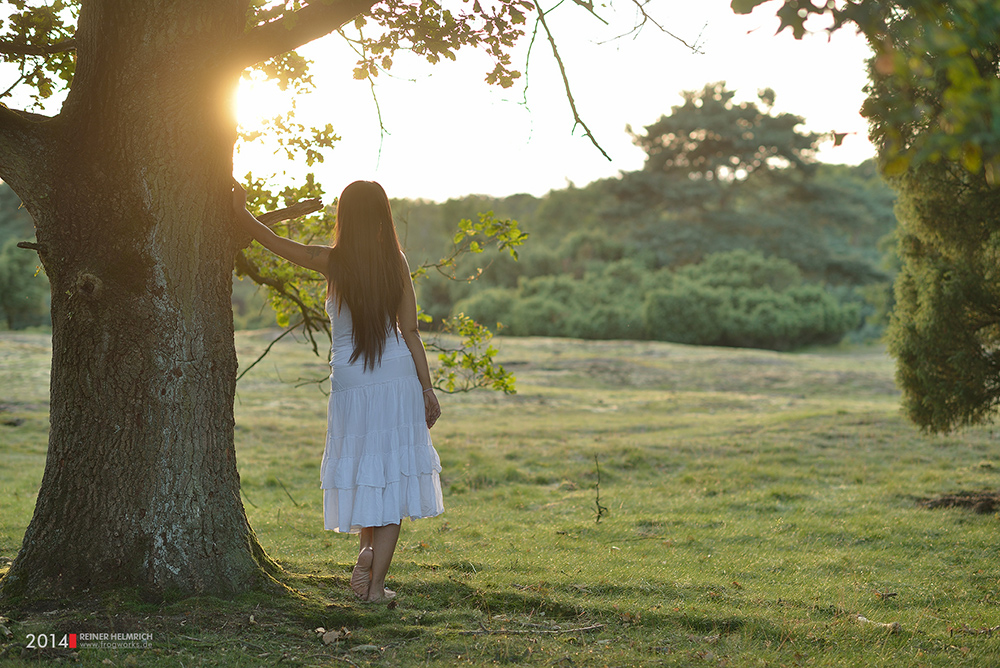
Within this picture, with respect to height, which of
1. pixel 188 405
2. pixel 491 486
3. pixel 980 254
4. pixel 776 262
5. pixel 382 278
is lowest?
pixel 491 486

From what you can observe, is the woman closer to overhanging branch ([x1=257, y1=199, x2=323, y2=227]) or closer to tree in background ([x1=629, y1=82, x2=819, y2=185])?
overhanging branch ([x1=257, y1=199, x2=323, y2=227])

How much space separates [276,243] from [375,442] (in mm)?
1228

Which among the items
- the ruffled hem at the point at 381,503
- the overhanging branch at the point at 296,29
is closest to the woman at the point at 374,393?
the ruffled hem at the point at 381,503

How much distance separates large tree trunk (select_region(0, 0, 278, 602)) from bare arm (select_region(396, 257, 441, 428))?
979 mm

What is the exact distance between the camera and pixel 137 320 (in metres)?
4.04

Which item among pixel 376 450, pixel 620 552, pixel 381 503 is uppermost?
pixel 376 450

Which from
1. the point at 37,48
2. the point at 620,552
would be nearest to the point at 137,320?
the point at 37,48

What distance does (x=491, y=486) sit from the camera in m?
9.22

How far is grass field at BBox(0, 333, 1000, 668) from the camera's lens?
3713mm

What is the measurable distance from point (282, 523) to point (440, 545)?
1649mm

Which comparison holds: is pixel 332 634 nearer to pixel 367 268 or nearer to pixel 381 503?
pixel 381 503

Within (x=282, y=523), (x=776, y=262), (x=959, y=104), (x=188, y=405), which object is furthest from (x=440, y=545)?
(x=776, y=262)

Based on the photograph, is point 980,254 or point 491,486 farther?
point 491,486

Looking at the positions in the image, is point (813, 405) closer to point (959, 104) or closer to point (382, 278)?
point (382, 278)
